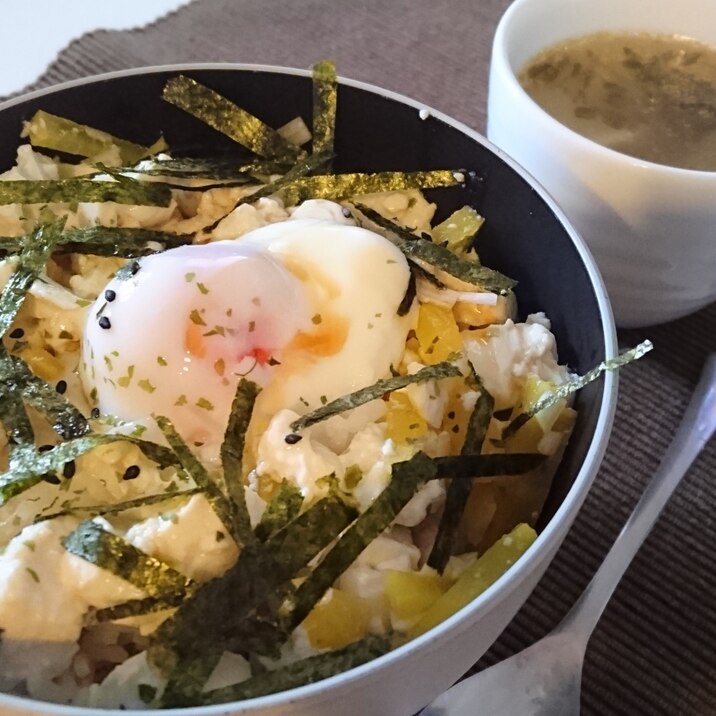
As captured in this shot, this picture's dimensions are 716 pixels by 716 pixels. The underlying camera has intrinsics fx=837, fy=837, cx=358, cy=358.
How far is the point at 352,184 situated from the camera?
106cm

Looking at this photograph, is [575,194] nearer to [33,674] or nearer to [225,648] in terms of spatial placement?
[225,648]

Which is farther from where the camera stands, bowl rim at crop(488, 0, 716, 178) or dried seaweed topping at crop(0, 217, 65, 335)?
bowl rim at crop(488, 0, 716, 178)

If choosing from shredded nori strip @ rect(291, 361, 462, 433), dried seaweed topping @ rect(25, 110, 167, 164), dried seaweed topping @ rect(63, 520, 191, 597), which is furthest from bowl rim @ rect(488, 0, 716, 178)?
dried seaweed topping @ rect(63, 520, 191, 597)

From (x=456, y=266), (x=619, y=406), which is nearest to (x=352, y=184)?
(x=456, y=266)

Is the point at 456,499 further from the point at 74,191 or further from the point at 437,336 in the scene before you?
the point at 74,191

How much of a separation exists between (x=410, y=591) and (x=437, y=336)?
32cm

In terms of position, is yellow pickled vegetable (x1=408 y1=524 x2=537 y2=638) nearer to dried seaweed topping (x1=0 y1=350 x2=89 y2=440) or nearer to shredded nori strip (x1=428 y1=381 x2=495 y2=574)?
shredded nori strip (x1=428 y1=381 x2=495 y2=574)

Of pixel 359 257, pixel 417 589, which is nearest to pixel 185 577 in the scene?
pixel 417 589

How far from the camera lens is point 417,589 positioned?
2.44 ft

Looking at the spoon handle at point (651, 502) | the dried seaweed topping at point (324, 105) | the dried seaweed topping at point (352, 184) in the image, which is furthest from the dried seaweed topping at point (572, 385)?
the dried seaweed topping at point (324, 105)

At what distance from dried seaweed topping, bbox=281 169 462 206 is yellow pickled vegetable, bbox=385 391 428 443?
299 millimetres

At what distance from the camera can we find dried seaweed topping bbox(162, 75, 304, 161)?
1.05 metres

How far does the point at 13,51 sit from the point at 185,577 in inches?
55.6

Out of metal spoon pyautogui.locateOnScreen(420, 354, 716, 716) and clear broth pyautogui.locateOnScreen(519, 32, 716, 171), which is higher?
clear broth pyautogui.locateOnScreen(519, 32, 716, 171)
